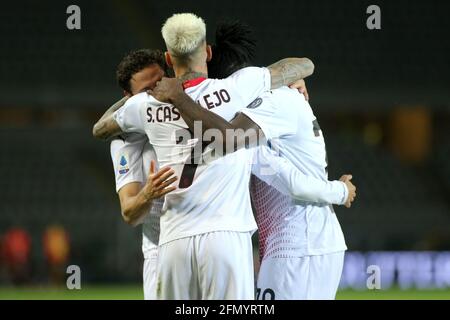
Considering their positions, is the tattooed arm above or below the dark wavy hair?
below

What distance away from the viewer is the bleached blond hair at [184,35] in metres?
4.28

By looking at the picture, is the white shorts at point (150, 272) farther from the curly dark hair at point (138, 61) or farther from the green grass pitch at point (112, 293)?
the green grass pitch at point (112, 293)

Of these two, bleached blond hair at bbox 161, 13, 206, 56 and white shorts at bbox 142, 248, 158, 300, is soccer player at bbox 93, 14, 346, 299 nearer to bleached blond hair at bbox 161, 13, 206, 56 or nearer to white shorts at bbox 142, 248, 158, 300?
bleached blond hair at bbox 161, 13, 206, 56

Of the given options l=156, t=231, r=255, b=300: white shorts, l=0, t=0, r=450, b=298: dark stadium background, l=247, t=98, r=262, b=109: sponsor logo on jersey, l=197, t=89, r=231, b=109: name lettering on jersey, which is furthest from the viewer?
l=0, t=0, r=450, b=298: dark stadium background

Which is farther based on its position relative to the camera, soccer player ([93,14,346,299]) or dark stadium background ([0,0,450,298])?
dark stadium background ([0,0,450,298])

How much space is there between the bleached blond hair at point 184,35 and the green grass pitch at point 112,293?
985 cm

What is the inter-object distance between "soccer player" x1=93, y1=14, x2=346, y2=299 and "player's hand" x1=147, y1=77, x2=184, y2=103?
43mm

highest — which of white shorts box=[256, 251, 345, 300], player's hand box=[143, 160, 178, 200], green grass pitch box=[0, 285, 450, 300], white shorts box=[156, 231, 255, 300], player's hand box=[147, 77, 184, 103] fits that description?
player's hand box=[147, 77, 184, 103]

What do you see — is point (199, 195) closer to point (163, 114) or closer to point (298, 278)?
point (163, 114)

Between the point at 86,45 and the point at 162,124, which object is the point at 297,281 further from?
the point at 86,45

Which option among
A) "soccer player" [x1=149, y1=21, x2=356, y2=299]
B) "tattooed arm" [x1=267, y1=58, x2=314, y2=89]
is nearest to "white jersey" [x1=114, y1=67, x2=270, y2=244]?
"tattooed arm" [x1=267, y1=58, x2=314, y2=89]

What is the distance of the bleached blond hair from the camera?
4281mm

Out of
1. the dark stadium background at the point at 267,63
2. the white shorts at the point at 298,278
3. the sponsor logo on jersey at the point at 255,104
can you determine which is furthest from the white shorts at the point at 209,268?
the dark stadium background at the point at 267,63

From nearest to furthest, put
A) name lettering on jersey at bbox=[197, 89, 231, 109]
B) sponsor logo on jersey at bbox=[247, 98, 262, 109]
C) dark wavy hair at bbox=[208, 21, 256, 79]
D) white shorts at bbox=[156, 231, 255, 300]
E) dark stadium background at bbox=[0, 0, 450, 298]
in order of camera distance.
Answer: white shorts at bbox=[156, 231, 255, 300] → name lettering on jersey at bbox=[197, 89, 231, 109] → sponsor logo on jersey at bbox=[247, 98, 262, 109] → dark wavy hair at bbox=[208, 21, 256, 79] → dark stadium background at bbox=[0, 0, 450, 298]
